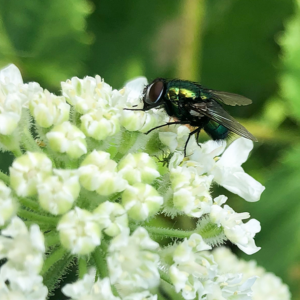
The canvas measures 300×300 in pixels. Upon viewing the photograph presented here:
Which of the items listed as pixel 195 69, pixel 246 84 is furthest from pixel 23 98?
pixel 246 84

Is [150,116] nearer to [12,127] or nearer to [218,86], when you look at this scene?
[12,127]

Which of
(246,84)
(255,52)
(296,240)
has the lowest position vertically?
(296,240)

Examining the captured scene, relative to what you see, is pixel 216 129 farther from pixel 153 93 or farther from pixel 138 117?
pixel 138 117

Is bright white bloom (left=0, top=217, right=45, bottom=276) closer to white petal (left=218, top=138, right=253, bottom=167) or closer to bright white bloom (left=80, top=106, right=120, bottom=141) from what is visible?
bright white bloom (left=80, top=106, right=120, bottom=141)

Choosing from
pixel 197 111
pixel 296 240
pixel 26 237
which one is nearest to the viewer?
pixel 26 237

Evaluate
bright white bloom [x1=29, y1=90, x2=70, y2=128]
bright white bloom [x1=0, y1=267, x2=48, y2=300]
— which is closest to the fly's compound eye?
bright white bloom [x1=29, y1=90, x2=70, y2=128]

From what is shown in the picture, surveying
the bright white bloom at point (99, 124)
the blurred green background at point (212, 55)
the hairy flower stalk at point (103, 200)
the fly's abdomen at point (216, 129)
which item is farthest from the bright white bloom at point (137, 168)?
the blurred green background at point (212, 55)

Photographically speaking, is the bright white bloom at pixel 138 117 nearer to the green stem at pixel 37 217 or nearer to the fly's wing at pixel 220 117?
the fly's wing at pixel 220 117
